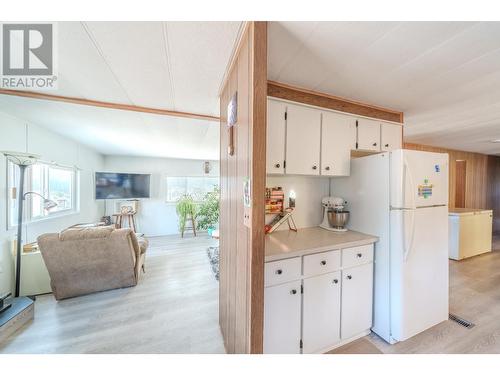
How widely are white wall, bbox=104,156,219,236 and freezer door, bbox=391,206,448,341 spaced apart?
5.22 meters

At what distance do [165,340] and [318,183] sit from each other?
2.16m

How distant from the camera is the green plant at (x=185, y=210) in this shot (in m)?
5.32

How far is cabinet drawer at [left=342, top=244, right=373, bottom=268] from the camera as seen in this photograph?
61.4 inches

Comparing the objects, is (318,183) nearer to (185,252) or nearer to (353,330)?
(353,330)

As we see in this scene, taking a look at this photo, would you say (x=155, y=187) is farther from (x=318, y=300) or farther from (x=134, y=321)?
(x=318, y=300)

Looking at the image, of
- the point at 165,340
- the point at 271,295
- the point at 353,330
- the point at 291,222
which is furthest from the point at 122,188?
the point at 353,330

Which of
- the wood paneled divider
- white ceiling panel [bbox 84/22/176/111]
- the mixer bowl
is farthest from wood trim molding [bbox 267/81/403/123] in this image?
the mixer bowl

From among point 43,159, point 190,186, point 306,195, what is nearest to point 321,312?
point 306,195

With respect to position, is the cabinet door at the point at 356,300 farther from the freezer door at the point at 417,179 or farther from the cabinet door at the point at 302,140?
the cabinet door at the point at 302,140

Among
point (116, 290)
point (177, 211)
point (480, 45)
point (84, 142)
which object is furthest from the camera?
point (177, 211)

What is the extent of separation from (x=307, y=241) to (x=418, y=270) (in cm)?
103

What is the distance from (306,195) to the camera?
84.8 inches

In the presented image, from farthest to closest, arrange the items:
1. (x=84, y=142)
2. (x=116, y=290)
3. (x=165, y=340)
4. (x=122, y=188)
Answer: (x=122, y=188) < (x=84, y=142) < (x=116, y=290) < (x=165, y=340)
